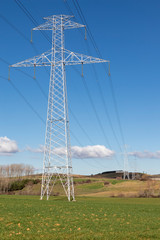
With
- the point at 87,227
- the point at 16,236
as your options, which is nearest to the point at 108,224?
the point at 87,227

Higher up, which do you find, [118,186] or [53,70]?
[53,70]

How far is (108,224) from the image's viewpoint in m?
19.4

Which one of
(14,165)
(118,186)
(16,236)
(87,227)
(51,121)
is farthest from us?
(14,165)

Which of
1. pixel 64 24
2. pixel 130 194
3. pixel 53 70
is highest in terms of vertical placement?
pixel 64 24

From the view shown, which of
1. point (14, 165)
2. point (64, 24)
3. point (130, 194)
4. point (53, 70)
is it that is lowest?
point (130, 194)

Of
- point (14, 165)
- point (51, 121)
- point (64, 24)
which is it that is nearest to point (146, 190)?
point (51, 121)

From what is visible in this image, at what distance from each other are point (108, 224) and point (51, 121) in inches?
904

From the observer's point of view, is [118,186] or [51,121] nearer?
[51,121]

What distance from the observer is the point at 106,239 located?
1433 centimetres

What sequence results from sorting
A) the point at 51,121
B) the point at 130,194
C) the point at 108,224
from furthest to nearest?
1. the point at 130,194
2. the point at 51,121
3. the point at 108,224

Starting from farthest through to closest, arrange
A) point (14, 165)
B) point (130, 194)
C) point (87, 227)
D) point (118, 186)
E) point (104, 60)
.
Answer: point (14, 165) → point (118, 186) → point (130, 194) → point (104, 60) → point (87, 227)

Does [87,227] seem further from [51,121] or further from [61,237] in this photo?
[51,121]

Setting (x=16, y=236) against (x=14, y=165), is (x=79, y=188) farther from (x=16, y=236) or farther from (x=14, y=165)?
(x=16, y=236)

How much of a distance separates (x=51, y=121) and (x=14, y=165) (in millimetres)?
129177
